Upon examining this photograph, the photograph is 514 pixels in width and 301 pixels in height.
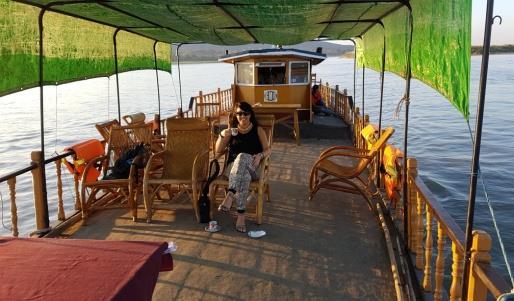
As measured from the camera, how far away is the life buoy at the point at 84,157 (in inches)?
211

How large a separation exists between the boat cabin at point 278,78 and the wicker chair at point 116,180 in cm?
511

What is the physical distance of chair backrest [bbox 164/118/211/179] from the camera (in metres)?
5.18

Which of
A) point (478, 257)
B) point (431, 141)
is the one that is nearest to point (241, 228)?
point (478, 257)

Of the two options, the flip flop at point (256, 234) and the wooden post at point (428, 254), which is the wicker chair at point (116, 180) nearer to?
the flip flop at point (256, 234)

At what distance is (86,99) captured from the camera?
4625cm

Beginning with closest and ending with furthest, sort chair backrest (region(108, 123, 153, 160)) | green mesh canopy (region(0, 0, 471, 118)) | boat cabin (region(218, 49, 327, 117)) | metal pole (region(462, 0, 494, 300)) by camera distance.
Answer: metal pole (region(462, 0, 494, 300)) < green mesh canopy (region(0, 0, 471, 118)) < chair backrest (region(108, 123, 153, 160)) < boat cabin (region(218, 49, 327, 117))

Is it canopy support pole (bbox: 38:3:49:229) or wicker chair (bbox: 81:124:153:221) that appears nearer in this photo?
canopy support pole (bbox: 38:3:49:229)

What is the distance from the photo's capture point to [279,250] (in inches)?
160

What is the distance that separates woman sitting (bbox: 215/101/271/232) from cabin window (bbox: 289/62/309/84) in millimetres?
5858

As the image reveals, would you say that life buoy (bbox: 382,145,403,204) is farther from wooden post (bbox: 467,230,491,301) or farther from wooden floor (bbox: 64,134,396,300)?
wooden post (bbox: 467,230,491,301)

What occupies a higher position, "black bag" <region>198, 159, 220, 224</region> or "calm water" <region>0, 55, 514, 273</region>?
"black bag" <region>198, 159, 220, 224</region>

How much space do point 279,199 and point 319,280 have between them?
216 centimetres

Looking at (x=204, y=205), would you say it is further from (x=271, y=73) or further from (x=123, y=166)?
(x=271, y=73)

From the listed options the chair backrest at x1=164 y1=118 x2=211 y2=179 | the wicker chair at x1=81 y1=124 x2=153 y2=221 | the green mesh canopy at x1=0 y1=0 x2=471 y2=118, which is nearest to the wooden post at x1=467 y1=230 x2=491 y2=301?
the green mesh canopy at x1=0 y1=0 x2=471 y2=118
